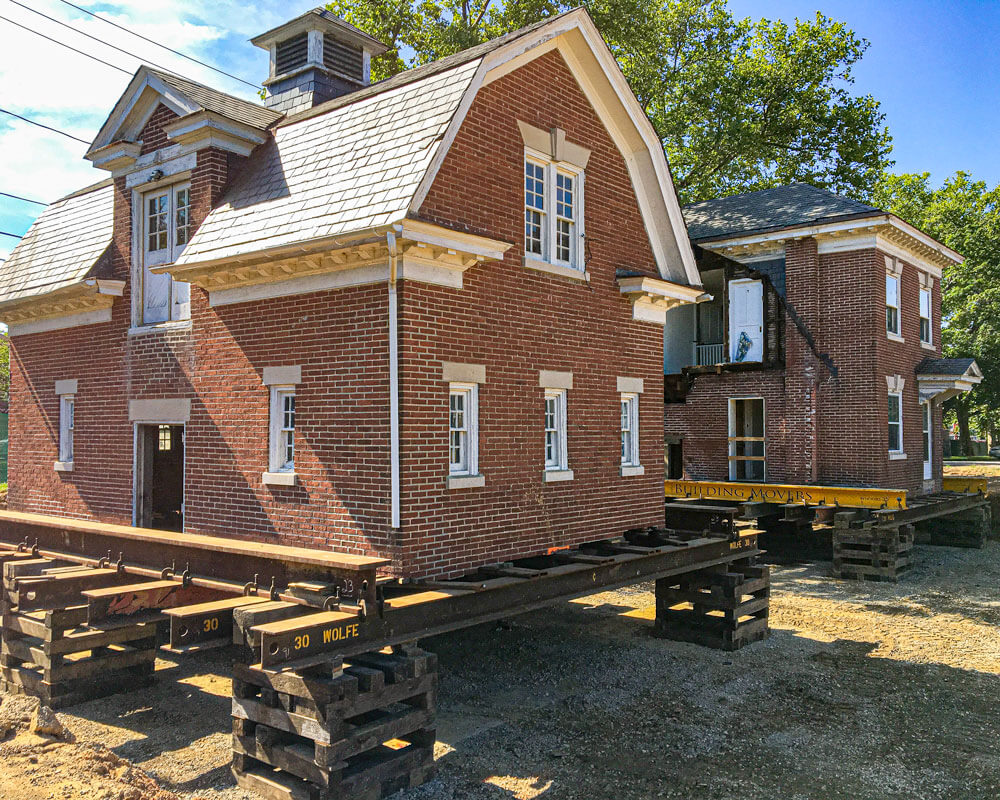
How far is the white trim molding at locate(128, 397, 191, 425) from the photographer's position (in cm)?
1106

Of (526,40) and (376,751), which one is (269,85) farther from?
(376,751)

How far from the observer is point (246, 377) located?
33.8ft

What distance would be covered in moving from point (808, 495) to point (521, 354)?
11.0 m

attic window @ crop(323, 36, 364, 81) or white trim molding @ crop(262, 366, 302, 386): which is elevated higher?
attic window @ crop(323, 36, 364, 81)

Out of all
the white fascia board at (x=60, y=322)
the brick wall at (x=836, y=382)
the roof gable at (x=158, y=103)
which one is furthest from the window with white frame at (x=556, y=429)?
the brick wall at (x=836, y=382)

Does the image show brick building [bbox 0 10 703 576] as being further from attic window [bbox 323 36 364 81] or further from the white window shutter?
attic window [bbox 323 36 364 81]

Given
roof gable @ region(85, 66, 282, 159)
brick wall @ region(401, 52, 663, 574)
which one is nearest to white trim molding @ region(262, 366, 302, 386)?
brick wall @ region(401, 52, 663, 574)

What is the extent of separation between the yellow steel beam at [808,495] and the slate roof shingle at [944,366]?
17.4 feet

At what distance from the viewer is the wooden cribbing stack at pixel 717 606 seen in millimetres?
12359

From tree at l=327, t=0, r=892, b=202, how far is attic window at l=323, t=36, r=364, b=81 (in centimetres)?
1459

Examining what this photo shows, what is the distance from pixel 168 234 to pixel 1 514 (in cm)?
499

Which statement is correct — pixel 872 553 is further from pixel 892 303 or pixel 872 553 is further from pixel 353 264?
pixel 353 264

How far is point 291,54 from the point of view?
14719 mm

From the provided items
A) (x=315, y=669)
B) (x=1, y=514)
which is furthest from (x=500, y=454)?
(x=1, y=514)
